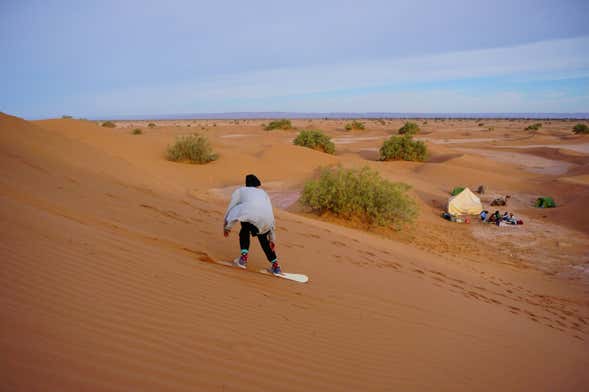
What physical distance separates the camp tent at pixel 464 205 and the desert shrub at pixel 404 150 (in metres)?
12.4

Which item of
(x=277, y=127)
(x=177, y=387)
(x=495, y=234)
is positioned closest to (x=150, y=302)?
(x=177, y=387)

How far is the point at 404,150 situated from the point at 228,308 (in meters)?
24.4

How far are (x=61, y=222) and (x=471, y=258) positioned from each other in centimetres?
870

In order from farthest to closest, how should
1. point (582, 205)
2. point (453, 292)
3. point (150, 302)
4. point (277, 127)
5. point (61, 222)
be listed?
point (277, 127)
point (582, 205)
point (453, 292)
point (61, 222)
point (150, 302)

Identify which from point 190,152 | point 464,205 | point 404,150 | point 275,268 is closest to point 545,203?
point 464,205

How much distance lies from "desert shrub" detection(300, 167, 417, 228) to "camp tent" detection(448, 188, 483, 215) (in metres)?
2.78

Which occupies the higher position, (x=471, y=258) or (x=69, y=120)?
(x=69, y=120)

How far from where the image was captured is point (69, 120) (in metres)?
22.3

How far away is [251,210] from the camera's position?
518 centimetres

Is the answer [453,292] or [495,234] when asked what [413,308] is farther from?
[495,234]

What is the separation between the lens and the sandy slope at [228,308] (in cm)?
292

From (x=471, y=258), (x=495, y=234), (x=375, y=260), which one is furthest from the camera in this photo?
(x=495, y=234)

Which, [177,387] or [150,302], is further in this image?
[150,302]

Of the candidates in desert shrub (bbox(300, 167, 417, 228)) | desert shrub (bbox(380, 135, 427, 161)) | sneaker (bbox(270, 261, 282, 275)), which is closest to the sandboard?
sneaker (bbox(270, 261, 282, 275))
